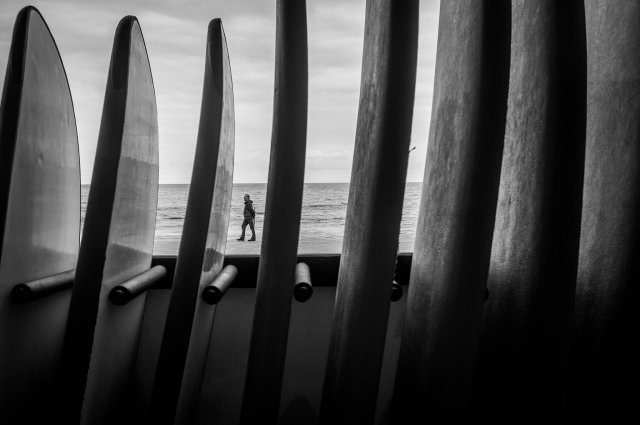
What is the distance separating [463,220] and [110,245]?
72 centimetres

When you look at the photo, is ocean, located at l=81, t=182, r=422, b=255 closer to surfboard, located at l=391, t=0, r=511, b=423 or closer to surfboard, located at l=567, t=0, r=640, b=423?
surfboard, located at l=567, t=0, r=640, b=423

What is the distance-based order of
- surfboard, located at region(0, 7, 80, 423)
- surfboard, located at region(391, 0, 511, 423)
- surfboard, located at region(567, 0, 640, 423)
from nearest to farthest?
surfboard, located at region(391, 0, 511, 423), surfboard, located at region(567, 0, 640, 423), surfboard, located at region(0, 7, 80, 423)

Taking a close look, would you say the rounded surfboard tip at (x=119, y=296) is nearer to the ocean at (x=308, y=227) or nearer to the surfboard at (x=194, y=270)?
the surfboard at (x=194, y=270)

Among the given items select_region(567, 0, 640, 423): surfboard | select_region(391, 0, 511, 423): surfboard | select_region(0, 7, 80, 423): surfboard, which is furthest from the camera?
select_region(0, 7, 80, 423): surfboard

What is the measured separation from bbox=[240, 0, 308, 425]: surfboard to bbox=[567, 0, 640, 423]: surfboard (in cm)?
61

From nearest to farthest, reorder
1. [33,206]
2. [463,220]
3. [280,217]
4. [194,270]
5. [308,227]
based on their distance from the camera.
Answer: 1. [463,220]
2. [280,217]
3. [194,270]
4. [33,206]
5. [308,227]

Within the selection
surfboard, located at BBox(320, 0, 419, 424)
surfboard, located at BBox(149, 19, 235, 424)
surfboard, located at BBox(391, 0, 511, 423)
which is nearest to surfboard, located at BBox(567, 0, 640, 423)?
surfboard, located at BBox(391, 0, 511, 423)

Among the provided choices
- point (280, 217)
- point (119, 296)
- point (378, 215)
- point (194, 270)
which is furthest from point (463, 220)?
point (119, 296)

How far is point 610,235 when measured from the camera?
0.88m

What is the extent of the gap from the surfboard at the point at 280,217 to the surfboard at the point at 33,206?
448 millimetres

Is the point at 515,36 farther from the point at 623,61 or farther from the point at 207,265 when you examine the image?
the point at 207,265

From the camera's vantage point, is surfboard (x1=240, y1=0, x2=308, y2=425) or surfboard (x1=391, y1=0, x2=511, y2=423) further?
surfboard (x1=240, y1=0, x2=308, y2=425)

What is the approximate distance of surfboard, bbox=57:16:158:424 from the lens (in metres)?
0.90

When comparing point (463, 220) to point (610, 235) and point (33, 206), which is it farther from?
point (33, 206)
